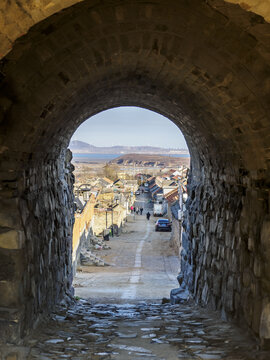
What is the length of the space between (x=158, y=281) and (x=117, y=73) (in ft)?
36.6

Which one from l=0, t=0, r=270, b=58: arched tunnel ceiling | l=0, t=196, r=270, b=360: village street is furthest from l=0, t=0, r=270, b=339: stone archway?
l=0, t=0, r=270, b=58: arched tunnel ceiling

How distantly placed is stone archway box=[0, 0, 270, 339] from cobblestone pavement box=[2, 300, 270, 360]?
0.31m

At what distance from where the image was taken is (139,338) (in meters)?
5.66

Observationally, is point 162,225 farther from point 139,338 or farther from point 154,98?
point 139,338

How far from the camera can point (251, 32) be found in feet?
11.9

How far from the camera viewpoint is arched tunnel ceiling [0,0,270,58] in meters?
2.71

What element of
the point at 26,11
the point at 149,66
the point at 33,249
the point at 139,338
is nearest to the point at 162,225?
the point at 139,338

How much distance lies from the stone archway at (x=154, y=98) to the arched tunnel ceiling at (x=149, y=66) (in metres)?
0.02

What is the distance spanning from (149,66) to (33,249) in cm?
313

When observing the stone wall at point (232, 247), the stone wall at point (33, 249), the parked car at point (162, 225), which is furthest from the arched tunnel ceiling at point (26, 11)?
the parked car at point (162, 225)

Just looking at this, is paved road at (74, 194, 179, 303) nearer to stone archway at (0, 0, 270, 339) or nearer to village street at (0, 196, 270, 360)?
village street at (0, 196, 270, 360)

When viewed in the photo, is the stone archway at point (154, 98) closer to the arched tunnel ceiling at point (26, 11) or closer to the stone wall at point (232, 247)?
the stone wall at point (232, 247)

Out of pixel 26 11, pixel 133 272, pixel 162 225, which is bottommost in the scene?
pixel 162 225

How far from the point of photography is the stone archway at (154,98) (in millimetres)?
3844
